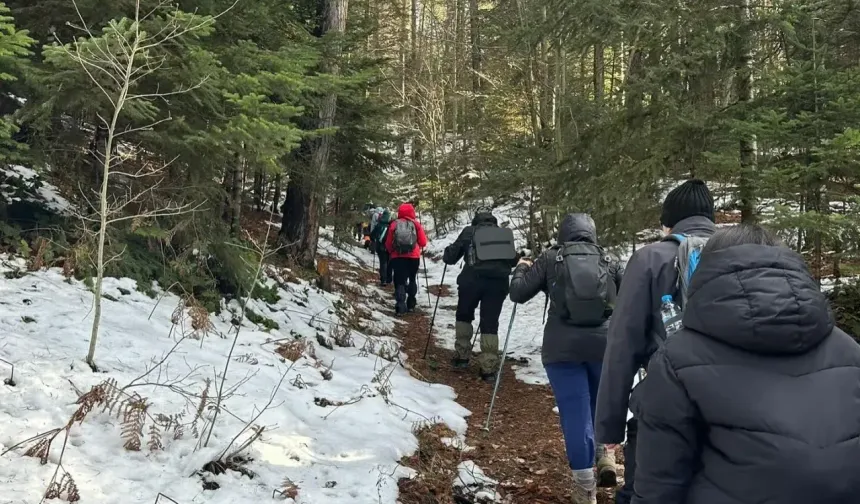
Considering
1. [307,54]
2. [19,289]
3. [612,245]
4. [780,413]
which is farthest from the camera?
[612,245]

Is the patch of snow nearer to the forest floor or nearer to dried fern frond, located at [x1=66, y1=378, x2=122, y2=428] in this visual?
the forest floor

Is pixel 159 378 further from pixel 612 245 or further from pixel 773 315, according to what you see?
pixel 612 245

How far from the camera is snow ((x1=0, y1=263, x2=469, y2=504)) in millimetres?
3436

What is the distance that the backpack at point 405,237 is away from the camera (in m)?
11.0

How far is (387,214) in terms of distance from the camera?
14188 millimetres

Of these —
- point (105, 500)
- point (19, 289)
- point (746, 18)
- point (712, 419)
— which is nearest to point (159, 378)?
point (105, 500)

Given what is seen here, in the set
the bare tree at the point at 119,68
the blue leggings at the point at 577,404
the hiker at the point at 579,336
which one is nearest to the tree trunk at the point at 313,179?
the bare tree at the point at 119,68

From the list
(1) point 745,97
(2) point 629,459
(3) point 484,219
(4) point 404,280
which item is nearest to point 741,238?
(2) point 629,459

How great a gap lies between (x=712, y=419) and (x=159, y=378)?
161 inches

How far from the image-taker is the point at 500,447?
5.36 metres

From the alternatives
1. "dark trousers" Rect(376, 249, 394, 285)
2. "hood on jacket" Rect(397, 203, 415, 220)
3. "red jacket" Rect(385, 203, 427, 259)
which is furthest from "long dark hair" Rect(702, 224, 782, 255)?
"dark trousers" Rect(376, 249, 394, 285)

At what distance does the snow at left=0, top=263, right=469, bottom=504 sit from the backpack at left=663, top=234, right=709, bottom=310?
230 cm

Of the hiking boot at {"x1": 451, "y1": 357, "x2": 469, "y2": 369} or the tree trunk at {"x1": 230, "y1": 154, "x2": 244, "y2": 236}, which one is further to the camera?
the tree trunk at {"x1": 230, "y1": 154, "x2": 244, "y2": 236}

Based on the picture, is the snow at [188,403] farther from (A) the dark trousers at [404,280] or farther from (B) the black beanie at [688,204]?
(A) the dark trousers at [404,280]
